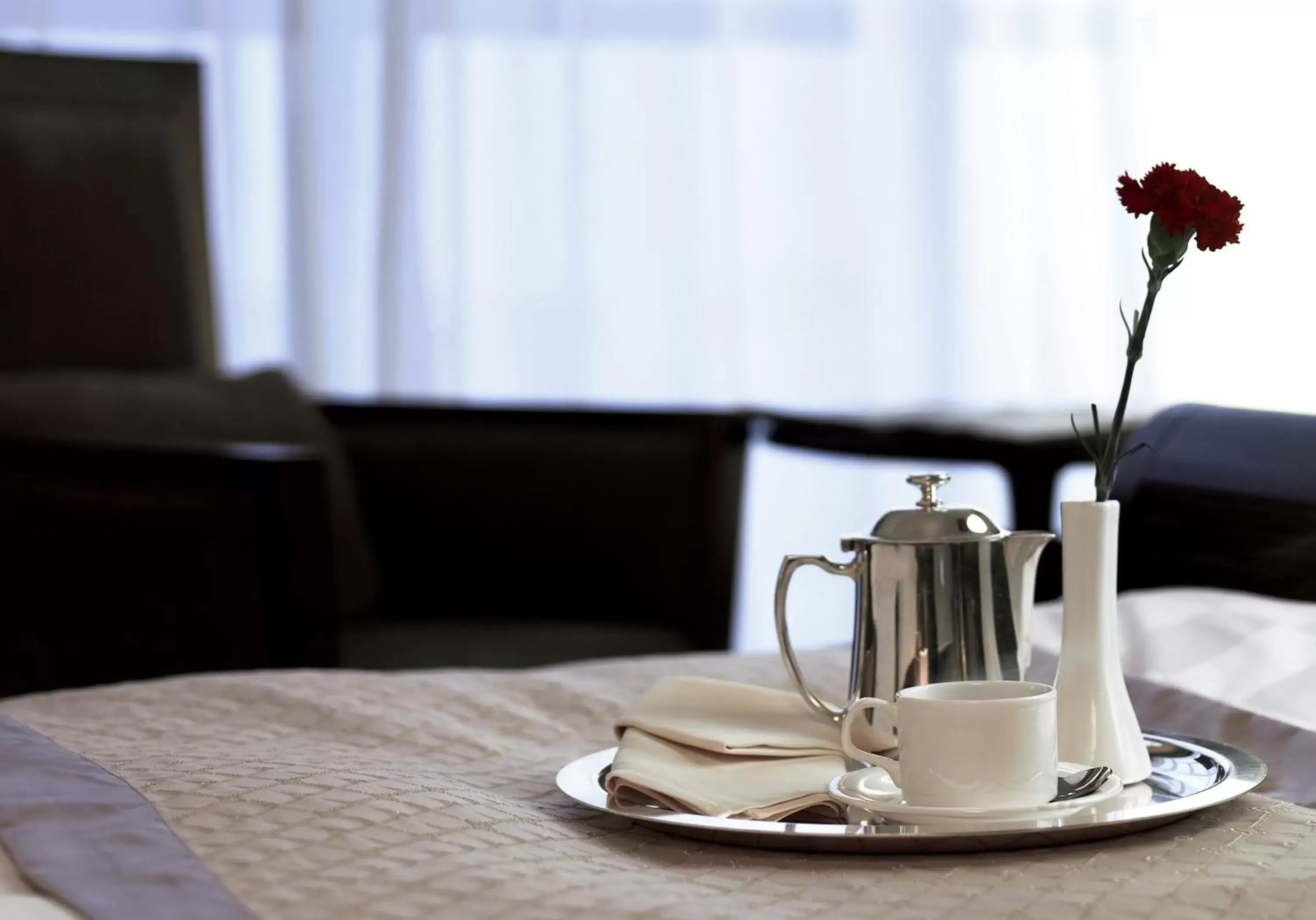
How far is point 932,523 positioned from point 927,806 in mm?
158

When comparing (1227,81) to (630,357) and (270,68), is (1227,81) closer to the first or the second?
(630,357)

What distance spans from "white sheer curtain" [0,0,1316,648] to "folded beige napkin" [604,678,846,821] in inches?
80.5

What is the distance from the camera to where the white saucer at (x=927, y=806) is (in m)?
0.58

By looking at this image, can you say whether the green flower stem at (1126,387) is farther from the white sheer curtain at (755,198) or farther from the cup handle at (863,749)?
the white sheer curtain at (755,198)

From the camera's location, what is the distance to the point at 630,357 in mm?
2824

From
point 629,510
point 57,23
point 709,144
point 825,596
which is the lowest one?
point 825,596

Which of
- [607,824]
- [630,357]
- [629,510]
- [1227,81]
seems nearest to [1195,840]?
[607,824]

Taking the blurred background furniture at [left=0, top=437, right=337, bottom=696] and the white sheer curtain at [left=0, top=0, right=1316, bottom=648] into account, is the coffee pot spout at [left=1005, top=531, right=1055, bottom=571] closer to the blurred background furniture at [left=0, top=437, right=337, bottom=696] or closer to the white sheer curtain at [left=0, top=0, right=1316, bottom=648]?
the blurred background furniture at [left=0, top=437, right=337, bottom=696]

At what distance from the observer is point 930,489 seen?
2.39 ft

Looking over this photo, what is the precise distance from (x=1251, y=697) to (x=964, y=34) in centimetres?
227

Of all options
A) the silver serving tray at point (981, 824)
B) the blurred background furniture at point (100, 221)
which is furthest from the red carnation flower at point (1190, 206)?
the blurred background furniture at point (100, 221)

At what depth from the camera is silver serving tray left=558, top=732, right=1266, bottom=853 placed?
58cm

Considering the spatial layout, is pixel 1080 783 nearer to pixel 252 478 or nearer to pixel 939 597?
→ pixel 939 597

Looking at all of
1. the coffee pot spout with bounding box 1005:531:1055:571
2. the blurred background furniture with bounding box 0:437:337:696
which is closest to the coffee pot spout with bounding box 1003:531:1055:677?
the coffee pot spout with bounding box 1005:531:1055:571
